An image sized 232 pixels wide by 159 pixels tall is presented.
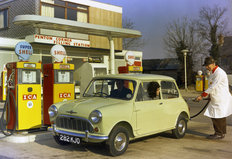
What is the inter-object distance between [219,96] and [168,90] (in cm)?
129

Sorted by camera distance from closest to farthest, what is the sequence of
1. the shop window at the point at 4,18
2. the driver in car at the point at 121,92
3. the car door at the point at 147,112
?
the car door at the point at 147,112 < the driver in car at the point at 121,92 < the shop window at the point at 4,18

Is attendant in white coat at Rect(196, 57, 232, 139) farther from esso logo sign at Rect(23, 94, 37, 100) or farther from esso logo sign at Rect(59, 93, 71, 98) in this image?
esso logo sign at Rect(23, 94, 37, 100)

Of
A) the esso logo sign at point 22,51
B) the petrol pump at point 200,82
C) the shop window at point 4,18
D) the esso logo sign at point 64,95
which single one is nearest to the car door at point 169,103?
the esso logo sign at point 64,95

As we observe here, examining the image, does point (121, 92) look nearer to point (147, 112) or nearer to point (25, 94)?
point (147, 112)

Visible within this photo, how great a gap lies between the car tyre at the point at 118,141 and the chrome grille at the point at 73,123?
0.44 metres

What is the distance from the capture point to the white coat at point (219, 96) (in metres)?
7.48

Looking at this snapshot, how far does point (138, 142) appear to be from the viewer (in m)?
7.17

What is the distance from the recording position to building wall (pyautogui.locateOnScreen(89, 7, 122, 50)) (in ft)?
82.5

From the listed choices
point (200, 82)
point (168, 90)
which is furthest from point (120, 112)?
point (200, 82)

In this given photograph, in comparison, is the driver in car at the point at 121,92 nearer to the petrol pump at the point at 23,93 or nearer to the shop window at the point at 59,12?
the petrol pump at the point at 23,93

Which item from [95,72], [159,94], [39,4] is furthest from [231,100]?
[39,4]

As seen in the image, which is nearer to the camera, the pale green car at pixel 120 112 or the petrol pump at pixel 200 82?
the pale green car at pixel 120 112

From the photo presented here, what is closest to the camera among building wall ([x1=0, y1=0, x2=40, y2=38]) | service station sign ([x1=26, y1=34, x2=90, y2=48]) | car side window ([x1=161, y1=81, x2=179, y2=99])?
car side window ([x1=161, y1=81, x2=179, y2=99])

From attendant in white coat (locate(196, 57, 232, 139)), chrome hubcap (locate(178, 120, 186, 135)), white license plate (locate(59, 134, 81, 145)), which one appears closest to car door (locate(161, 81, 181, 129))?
chrome hubcap (locate(178, 120, 186, 135))
